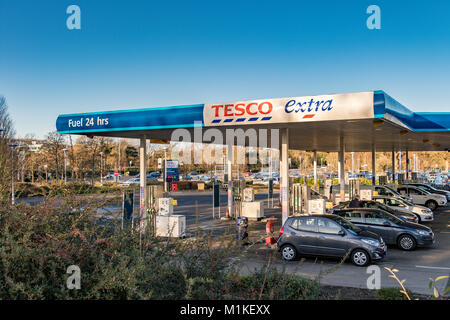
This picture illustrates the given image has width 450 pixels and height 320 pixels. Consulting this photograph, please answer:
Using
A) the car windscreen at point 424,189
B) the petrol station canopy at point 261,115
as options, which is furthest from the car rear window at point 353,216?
the car windscreen at point 424,189

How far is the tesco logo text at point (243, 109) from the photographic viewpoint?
12992mm

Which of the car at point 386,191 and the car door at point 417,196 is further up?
the car at point 386,191

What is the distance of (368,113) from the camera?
1167 cm

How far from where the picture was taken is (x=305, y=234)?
12180mm

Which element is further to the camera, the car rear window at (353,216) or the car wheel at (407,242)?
the car rear window at (353,216)

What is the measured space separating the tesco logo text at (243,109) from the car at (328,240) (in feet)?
12.1

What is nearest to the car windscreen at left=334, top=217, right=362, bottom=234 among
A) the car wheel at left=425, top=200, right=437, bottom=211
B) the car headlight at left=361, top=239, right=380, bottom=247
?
the car headlight at left=361, top=239, right=380, bottom=247

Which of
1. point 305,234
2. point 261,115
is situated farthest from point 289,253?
point 261,115

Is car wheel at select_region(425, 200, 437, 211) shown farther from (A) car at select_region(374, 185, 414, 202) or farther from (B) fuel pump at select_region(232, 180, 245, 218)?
(B) fuel pump at select_region(232, 180, 245, 218)

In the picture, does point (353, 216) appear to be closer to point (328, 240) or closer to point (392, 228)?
point (392, 228)

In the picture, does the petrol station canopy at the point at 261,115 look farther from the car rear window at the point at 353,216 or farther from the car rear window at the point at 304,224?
the car rear window at the point at 353,216

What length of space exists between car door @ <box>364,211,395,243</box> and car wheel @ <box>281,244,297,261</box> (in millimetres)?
3698
